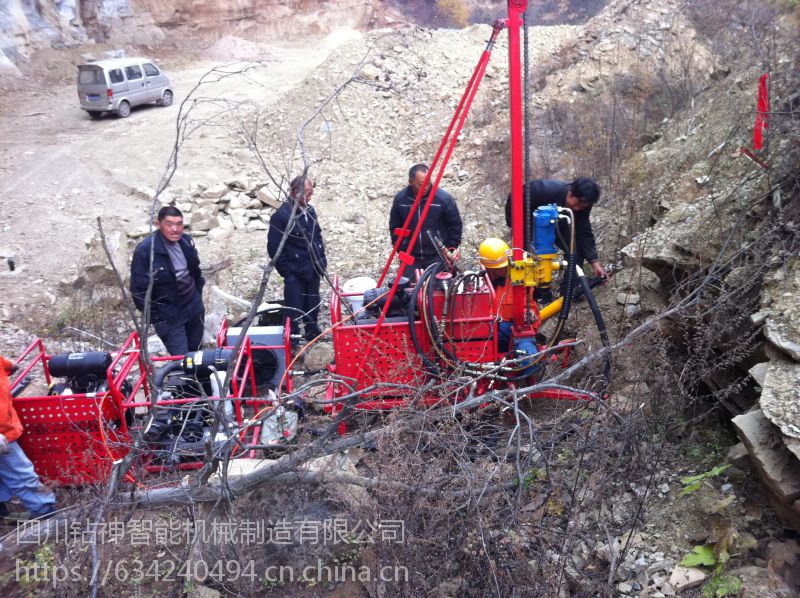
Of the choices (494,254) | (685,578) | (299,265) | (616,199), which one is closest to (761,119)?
(616,199)

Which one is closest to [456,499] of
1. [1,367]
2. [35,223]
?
[1,367]

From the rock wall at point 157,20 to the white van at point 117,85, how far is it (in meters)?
4.60

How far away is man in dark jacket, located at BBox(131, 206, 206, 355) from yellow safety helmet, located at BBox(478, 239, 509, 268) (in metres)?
2.28

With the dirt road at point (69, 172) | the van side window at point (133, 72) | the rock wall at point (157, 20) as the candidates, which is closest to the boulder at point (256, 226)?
the dirt road at point (69, 172)

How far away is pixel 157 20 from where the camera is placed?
72.3ft

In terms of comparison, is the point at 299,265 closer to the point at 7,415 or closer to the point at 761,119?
the point at 7,415

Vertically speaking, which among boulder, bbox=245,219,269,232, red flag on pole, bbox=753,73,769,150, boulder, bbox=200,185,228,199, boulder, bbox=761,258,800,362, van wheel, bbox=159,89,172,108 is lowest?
boulder, bbox=245,219,269,232

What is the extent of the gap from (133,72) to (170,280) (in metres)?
12.2

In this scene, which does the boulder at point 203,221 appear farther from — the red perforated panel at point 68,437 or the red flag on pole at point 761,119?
the red flag on pole at point 761,119

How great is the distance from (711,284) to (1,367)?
4.33 metres

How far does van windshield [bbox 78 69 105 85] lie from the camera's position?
14695 millimetres

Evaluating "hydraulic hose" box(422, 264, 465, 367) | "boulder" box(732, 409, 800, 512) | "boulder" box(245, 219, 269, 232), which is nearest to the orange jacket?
"hydraulic hose" box(422, 264, 465, 367)

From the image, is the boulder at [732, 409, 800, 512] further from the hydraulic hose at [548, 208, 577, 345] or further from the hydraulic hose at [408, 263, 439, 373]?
the hydraulic hose at [408, 263, 439, 373]

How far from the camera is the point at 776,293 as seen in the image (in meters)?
3.64
